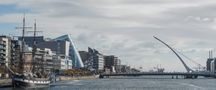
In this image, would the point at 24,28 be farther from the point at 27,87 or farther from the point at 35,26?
the point at 27,87

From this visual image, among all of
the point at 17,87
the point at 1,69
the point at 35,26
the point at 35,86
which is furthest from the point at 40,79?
the point at 1,69

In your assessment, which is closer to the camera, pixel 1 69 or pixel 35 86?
pixel 35 86

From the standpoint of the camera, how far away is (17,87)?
4990 inches

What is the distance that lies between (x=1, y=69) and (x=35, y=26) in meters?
23.3

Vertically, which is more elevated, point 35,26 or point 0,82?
point 35,26

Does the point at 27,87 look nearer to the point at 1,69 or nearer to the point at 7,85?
the point at 7,85

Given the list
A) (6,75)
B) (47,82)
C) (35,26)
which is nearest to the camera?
(47,82)

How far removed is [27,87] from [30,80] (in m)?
A: 3.89

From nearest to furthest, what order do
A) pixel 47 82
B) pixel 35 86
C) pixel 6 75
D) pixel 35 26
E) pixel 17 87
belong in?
pixel 17 87
pixel 35 86
pixel 47 82
pixel 35 26
pixel 6 75

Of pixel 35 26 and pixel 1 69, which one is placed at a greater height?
pixel 35 26

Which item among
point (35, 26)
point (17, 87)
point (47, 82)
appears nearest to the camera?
point (17, 87)

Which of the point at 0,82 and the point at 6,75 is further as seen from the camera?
the point at 6,75

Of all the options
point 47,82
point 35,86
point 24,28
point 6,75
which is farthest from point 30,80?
point 6,75

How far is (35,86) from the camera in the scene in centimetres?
13638
